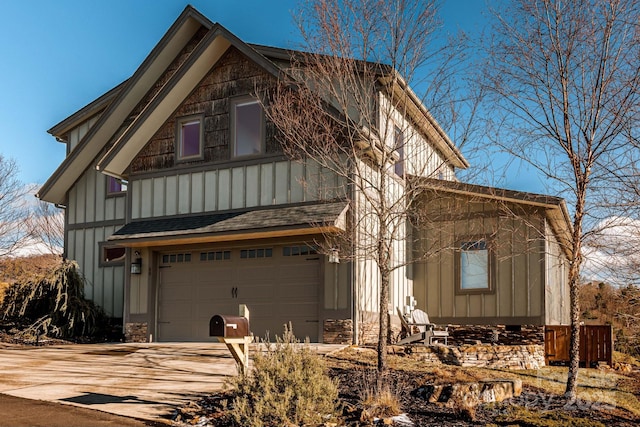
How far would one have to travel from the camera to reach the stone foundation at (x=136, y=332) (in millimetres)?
17406

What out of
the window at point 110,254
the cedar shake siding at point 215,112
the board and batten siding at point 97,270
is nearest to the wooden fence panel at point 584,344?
the cedar shake siding at point 215,112

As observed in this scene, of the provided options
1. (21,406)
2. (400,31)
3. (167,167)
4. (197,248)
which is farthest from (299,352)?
(167,167)

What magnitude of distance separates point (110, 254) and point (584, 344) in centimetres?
1355

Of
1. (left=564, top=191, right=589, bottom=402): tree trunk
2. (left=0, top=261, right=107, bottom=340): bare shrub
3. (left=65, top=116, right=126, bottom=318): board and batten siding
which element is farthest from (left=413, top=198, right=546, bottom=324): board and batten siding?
(left=0, top=261, right=107, bottom=340): bare shrub

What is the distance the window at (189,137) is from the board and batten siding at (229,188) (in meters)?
0.52

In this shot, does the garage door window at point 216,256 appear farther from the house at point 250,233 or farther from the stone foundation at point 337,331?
the stone foundation at point 337,331

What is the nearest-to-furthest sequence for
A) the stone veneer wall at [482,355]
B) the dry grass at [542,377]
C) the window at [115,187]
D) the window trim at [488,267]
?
1. the dry grass at [542,377]
2. the stone veneer wall at [482,355]
3. the window trim at [488,267]
4. the window at [115,187]

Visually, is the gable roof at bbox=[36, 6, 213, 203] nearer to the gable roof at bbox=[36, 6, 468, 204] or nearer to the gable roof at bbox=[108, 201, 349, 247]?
the gable roof at bbox=[36, 6, 468, 204]

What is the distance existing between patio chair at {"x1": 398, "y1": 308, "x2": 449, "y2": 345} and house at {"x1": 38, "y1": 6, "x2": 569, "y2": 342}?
2.08 feet

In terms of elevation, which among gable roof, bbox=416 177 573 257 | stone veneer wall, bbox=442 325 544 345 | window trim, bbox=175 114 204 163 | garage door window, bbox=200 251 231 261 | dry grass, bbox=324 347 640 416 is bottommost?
dry grass, bbox=324 347 640 416

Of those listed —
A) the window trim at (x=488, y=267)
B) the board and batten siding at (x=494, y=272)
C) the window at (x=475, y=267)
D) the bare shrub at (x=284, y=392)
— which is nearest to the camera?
the bare shrub at (x=284, y=392)

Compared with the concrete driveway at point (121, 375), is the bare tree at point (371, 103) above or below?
above

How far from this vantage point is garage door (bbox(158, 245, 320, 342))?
612 inches

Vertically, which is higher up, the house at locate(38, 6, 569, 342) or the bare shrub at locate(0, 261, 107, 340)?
the house at locate(38, 6, 569, 342)
